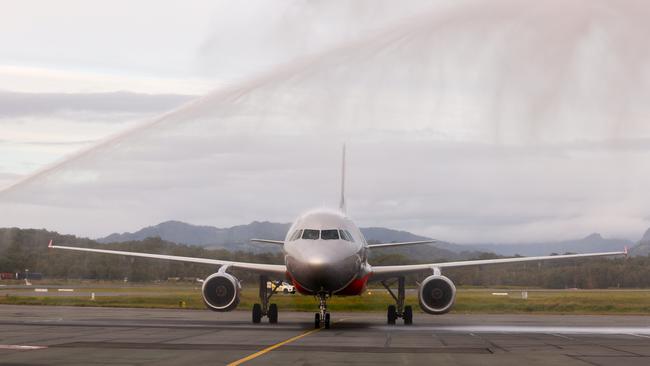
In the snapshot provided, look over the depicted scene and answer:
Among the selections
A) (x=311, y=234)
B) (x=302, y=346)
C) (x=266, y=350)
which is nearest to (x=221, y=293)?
(x=311, y=234)

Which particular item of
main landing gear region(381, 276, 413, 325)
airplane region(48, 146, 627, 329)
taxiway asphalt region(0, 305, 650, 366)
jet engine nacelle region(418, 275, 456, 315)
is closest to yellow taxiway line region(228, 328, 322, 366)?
taxiway asphalt region(0, 305, 650, 366)

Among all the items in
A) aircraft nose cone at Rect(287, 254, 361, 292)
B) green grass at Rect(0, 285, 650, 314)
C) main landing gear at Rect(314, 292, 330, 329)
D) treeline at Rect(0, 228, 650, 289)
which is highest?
treeline at Rect(0, 228, 650, 289)

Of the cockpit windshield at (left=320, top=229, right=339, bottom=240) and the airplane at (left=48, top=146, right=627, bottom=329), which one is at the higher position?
the cockpit windshield at (left=320, top=229, right=339, bottom=240)

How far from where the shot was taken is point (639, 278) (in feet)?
253

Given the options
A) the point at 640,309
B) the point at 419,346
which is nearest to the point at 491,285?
the point at 640,309

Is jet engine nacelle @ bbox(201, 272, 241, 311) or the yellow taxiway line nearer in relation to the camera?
the yellow taxiway line

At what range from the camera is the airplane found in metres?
33.5

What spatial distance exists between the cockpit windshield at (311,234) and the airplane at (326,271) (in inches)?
1.5

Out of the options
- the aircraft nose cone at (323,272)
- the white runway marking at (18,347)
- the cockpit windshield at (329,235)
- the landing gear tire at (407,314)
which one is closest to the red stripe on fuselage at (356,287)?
the aircraft nose cone at (323,272)

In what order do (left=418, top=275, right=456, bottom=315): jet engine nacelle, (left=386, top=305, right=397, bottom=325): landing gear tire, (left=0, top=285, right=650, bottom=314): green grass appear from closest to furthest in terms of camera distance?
1. (left=418, top=275, right=456, bottom=315): jet engine nacelle
2. (left=386, top=305, right=397, bottom=325): landing gear tire
3. (left=0, top=285, right=650, bottom=314): green grass

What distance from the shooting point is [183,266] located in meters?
59.1

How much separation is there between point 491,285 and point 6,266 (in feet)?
133

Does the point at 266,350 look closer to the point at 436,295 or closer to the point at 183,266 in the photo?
the point at 436,295

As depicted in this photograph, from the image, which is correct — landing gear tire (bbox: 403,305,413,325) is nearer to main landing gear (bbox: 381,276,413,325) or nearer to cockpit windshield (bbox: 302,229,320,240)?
main landing gear (bbox: 381,276,413,325)
